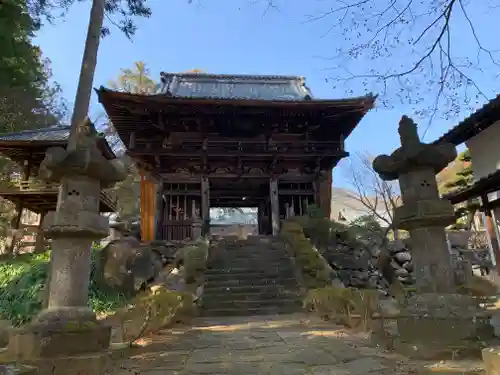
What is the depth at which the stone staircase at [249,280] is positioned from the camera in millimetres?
8789

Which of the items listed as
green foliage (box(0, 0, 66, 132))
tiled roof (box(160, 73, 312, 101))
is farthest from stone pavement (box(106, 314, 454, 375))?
tiled roof (box(160, 73, 312, 101))

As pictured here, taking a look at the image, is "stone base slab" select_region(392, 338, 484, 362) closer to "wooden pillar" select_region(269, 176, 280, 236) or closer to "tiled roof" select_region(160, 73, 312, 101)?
"wooden pillar" select_region(269, 176, 280, 236)

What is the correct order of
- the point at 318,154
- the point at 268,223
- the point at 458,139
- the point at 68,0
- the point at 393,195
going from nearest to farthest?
the point at 68,0 < the point at 458,139 < the point at 318,154 < the point at 268,223 < the point at 393,195

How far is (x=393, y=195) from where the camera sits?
2864 centimetres

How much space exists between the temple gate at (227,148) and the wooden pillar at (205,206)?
0.04 m

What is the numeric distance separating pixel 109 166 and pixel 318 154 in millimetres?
11488

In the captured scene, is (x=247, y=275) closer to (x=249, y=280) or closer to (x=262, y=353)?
(x=249, y=280)

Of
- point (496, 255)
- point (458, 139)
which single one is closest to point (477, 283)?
point (496, 255)

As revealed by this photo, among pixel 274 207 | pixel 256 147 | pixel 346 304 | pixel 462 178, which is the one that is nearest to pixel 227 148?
pixel 256 147

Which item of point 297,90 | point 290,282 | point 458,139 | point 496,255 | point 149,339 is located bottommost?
point 149,339

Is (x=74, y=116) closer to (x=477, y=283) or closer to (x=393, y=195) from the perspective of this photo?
(x=477, y=283)

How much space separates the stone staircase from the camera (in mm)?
8789


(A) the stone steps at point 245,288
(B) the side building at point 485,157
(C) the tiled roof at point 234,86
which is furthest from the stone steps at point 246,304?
(C) the tiled roof at point 234,86

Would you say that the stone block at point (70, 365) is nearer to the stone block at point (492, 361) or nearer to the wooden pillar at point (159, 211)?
the stone block at point (492, 361)
